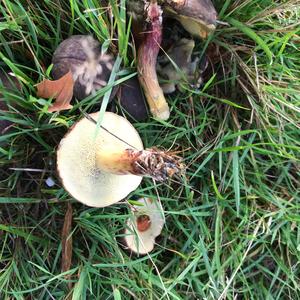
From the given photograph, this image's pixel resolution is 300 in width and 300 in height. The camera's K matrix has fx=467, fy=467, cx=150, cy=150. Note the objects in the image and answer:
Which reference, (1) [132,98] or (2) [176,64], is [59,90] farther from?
(2) [176,64]

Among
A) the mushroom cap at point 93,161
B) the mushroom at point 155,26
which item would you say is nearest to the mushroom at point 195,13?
the mushroom at point 155,26

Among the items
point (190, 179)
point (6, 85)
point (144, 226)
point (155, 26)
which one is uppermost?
point (155, 26)

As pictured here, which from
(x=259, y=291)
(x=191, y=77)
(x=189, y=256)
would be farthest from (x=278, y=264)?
(x=191, y=77)

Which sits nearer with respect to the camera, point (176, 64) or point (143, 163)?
point (143, 163)

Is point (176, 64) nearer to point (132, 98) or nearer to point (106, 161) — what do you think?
point (132, 98)

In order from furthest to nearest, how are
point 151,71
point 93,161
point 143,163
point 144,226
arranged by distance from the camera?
point 144,226, point 151,71, point 93,161, point 143,163

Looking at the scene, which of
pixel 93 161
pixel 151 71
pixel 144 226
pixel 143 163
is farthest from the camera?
pixel 144 226

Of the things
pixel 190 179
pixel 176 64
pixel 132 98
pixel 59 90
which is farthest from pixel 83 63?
pixel 190 179

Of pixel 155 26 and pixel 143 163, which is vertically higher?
pixel 155 26
